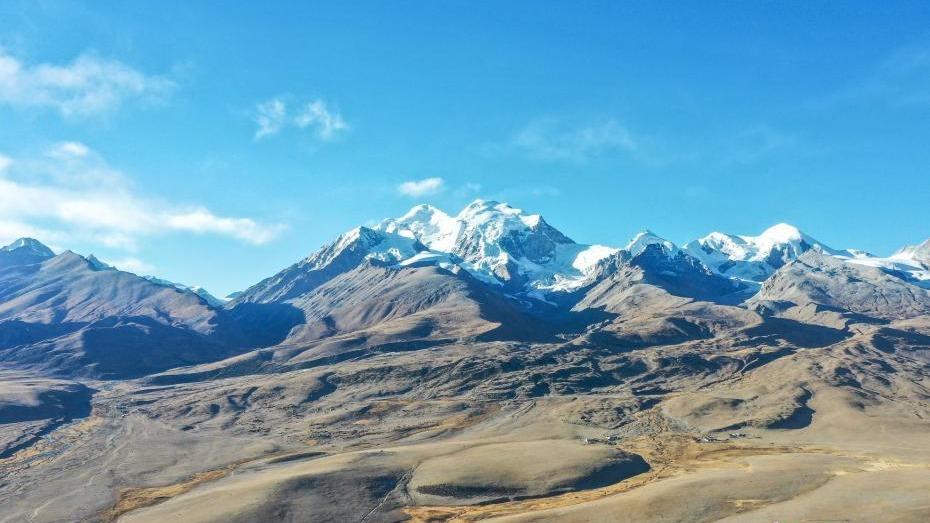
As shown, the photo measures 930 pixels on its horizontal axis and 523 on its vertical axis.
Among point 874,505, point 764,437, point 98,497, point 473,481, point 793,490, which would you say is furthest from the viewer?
point 764,437

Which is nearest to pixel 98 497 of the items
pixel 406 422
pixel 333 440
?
pixel 333 440

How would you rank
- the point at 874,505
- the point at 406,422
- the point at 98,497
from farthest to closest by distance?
the point at 406,422 → the point at 98,497 → the point at 874,505

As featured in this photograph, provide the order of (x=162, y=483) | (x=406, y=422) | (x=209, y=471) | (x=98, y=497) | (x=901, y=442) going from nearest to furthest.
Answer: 1. (x=98, y=497)
2. (x=162, y=483)
3. (x=209, y=471)
4. (x=901, y=442)
5. (x=406, y=422)

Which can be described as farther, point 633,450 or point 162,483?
point 633,450

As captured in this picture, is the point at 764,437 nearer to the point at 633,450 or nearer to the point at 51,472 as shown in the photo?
the point at 633,450

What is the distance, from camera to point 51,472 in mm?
132750

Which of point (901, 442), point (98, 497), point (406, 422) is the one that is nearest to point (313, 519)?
point (98, 497)

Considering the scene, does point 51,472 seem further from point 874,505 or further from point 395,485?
point 874,505

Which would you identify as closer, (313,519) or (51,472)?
(313,519)

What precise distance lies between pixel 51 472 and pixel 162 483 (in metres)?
28.4

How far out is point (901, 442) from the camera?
14525 centimetres

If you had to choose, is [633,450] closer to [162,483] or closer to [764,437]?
[764,437]

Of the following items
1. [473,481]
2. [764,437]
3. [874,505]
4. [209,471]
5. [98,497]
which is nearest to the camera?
[874,505]

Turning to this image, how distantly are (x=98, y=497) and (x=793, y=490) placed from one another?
4092 inches
